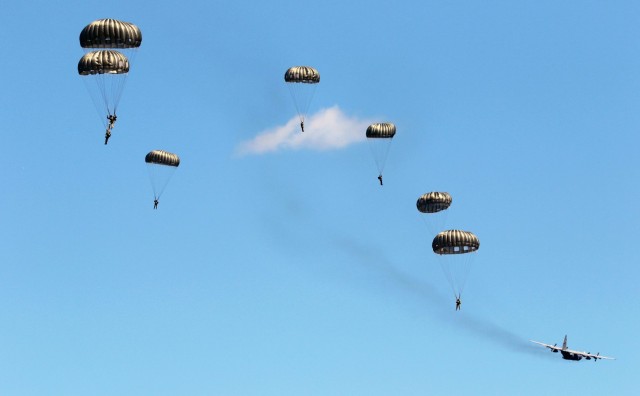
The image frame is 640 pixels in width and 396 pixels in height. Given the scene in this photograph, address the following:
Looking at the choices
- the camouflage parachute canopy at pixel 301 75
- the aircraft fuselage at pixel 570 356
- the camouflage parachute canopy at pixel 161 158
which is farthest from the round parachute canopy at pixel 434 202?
the aircraft fuselage at pixel 570 356

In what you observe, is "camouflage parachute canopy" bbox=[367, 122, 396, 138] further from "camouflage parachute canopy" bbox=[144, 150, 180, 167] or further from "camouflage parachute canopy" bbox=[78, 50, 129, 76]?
"camouflage parachute canopy" bbox=[78, 50, 129, 76]

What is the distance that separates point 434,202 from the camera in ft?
420

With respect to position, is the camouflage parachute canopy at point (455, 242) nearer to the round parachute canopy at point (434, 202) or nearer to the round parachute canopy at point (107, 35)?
the round parachute canopy at point (434, 202)

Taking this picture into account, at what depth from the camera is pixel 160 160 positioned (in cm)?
13288

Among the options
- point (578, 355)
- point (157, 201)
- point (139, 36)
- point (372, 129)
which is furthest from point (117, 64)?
point (578, 355)

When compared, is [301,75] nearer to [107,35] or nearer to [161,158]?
[161,158]

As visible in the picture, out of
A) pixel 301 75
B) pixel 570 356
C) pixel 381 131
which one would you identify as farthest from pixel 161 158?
pixel 570 356

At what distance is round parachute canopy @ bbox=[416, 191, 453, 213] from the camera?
128 metres

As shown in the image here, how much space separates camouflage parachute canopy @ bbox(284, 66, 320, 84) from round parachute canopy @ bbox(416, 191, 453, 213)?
17.1 meters

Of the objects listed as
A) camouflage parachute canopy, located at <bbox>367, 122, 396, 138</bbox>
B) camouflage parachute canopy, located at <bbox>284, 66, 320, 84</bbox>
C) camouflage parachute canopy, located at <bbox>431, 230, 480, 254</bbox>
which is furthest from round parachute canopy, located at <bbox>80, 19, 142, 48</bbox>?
camouflage parachute canopy, located at <bbox>431, 230, 480, 254</bbox>

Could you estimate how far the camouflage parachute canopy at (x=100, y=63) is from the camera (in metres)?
109

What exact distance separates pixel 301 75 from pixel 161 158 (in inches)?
772

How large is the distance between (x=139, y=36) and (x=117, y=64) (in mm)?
3208

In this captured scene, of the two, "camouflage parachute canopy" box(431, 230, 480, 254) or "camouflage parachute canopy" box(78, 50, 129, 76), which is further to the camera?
"camouflage parachute canopy" box(431, 230, 480, 254)
